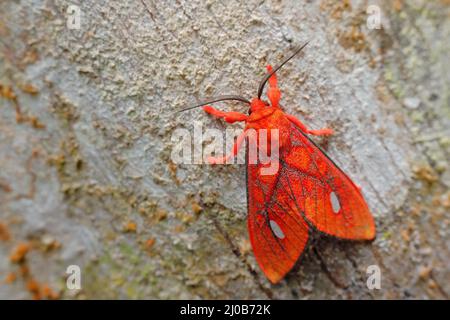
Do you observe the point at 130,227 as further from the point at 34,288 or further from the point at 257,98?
the point at 257,98

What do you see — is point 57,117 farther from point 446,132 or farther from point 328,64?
point 446,132

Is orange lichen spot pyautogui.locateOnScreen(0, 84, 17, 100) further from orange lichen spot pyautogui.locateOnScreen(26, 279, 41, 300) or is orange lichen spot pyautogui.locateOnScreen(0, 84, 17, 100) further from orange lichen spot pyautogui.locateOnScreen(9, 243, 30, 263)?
orange lichen spot pyautogui.locateOnScreen(26, 279, 41, 300)

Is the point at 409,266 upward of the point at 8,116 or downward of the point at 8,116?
downward

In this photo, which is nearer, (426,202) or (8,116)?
(8,116)

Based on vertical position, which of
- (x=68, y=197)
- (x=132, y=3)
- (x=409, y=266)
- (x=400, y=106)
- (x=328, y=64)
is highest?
(x=132, y=3)

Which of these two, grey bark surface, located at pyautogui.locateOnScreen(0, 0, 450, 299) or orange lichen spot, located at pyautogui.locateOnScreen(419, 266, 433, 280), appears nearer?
grey bark surface, located at pyautogui.locateOnScreen(0, 0, 450, 299)

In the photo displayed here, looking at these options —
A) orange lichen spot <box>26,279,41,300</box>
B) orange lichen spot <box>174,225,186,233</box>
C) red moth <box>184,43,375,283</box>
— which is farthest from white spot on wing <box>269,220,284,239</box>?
orange lichen spot <box>26,279,41,300</box>

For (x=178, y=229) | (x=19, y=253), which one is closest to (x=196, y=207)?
(x=178, y=229)
